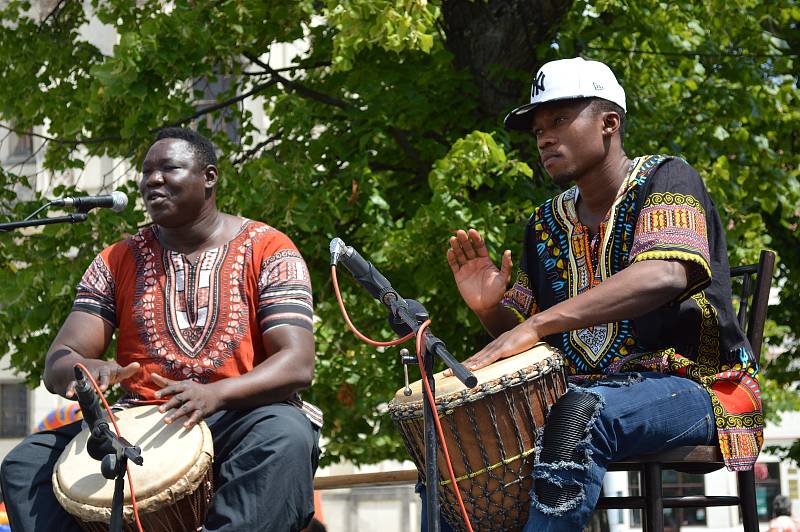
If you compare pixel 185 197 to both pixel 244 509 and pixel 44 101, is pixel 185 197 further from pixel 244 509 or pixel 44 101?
pixel 44 101

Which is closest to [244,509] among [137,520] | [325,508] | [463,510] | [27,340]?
[137,520]

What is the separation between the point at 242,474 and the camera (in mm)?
3629

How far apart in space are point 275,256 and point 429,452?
1.39 m

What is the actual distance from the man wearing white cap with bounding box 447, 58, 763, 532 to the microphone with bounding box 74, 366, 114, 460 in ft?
3.74

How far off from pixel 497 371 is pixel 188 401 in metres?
1.04

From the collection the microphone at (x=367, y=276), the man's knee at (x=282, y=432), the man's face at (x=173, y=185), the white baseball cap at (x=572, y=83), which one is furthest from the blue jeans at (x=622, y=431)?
the man's face at (x=173, y=185)

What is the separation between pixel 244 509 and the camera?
3.60 meters

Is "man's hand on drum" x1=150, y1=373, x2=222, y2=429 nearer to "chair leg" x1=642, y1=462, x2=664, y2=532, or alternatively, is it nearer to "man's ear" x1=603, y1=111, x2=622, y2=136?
"chair leg" x1=642, y1=462, x2=664, y2=532

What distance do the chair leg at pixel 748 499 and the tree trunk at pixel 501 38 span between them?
4941 millimetres

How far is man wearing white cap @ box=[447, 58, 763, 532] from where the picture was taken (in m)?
3.32

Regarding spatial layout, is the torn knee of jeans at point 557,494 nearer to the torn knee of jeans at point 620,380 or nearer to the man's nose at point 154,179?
the torn knee of jeans at point 620,380

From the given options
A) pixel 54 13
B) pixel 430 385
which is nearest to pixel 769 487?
pixel 54 13

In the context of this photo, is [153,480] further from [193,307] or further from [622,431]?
[622,431]

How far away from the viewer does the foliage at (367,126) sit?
26.2 ft
